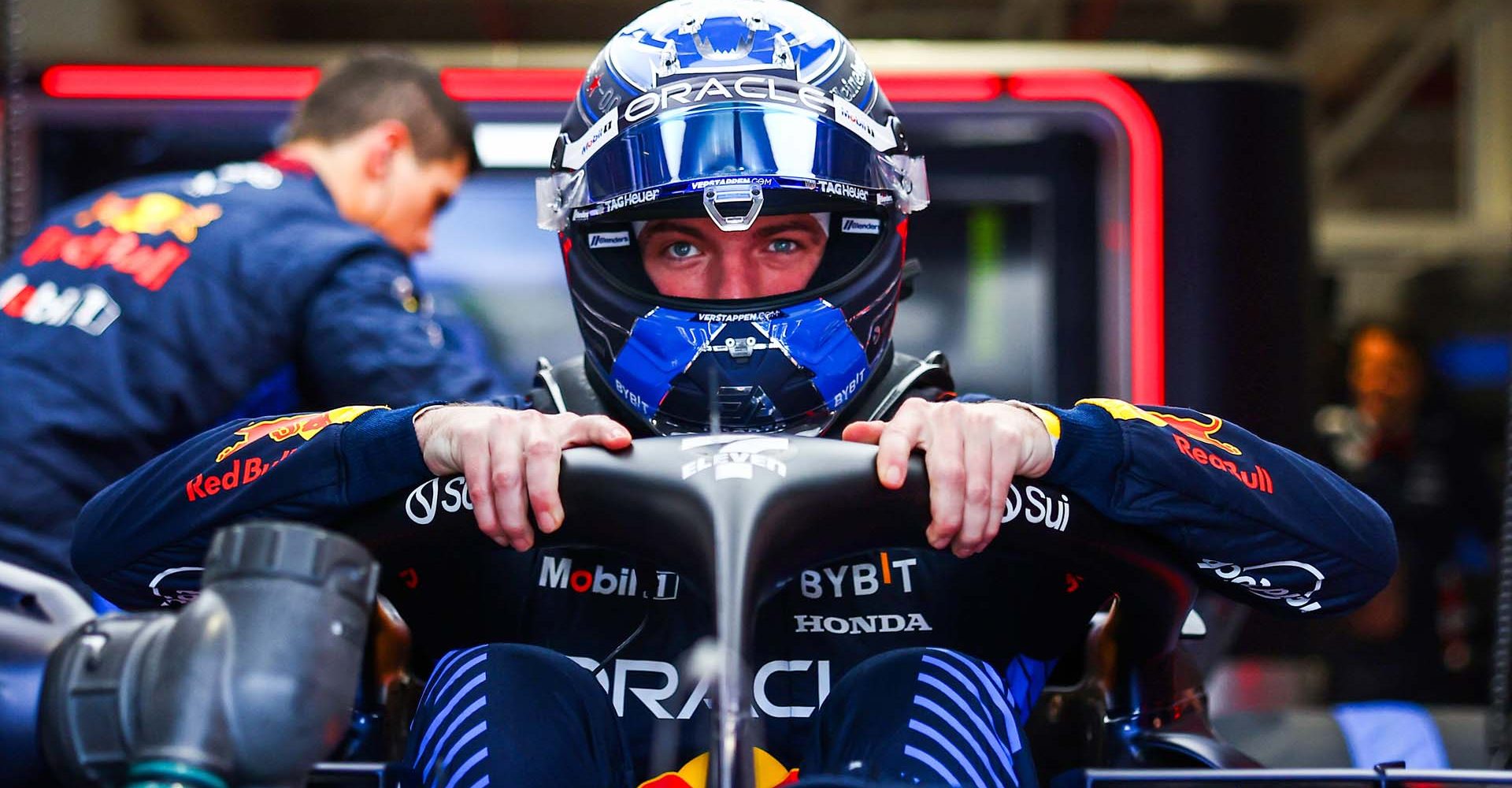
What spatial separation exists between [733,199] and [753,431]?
0.65 ft

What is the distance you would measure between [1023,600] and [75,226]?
1.52 metres

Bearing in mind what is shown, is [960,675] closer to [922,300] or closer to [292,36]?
[922,300]

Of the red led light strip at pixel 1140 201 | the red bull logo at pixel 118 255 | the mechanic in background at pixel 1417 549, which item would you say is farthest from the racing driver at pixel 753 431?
the mechanic in background at pixel 1417 549

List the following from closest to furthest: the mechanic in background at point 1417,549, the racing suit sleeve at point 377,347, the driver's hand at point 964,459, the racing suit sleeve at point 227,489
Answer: the driver's hand at point 964,459 < the racing suit sleeve at point 227,489 < the racing suit sleeve at point 377,347 < the mechanic in background at point 1417,549

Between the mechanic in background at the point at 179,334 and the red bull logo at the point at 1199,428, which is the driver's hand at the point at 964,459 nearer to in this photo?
the red bull logo at the point at 1199,428

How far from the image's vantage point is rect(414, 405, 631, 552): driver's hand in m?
0.93

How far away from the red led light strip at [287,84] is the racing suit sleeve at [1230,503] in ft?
7.02

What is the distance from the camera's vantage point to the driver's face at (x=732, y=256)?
130 centimetres

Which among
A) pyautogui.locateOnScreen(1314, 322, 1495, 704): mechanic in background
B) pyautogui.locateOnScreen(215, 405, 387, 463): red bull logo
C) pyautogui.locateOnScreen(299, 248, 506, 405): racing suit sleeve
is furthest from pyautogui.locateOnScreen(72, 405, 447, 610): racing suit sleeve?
pyautogui.locateOnScreen(1314, 322, 1495, 704): mechanic in background

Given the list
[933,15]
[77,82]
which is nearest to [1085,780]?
[77,82]

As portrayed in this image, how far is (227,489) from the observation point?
3.51 ft

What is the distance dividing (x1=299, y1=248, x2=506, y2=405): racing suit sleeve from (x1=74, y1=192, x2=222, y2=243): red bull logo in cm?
23

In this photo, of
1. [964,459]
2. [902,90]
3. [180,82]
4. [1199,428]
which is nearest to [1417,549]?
[902,90]

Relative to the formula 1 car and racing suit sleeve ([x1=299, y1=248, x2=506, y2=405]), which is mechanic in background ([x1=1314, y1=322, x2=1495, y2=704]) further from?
the formula 1 car
